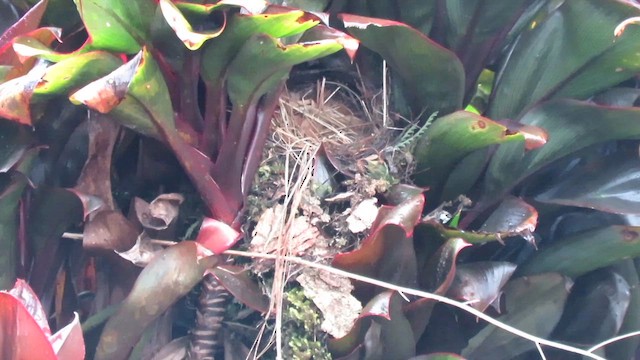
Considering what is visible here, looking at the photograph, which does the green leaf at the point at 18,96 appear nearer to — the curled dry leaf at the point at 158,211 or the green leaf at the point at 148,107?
the green leaf at the point at 148,107

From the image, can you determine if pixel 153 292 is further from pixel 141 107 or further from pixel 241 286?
pixel 141 107

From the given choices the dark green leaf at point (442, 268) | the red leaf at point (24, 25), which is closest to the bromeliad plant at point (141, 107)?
the red leaf at point (24, 25)

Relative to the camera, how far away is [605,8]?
2.62 feet

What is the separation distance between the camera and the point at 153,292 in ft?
2.70

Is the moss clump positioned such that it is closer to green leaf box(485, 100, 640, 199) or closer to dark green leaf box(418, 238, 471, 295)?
dark green leaf box(418, 238, 471, 295)

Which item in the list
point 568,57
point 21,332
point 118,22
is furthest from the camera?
point 568,57

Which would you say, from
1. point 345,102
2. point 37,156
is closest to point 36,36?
point 37,156

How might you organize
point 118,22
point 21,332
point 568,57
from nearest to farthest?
point 21,332 → point 118,22 → point 568,57

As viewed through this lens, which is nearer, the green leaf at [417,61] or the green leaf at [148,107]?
the green leaf at [148,107]

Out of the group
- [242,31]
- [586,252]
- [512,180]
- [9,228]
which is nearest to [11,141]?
[9,228]

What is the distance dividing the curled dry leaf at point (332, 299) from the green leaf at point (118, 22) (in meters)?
0.35

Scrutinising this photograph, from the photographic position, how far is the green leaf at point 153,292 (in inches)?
32.4

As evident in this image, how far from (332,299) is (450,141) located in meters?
0.25

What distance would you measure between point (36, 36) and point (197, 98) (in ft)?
0.69
